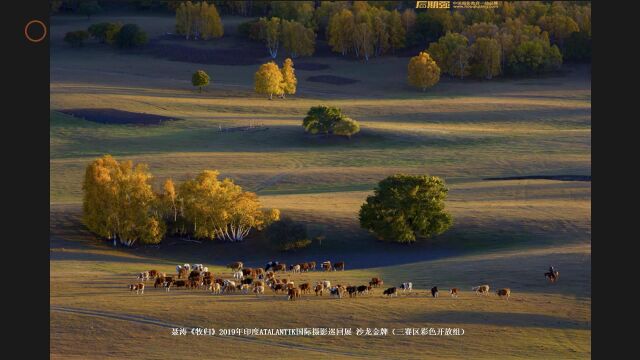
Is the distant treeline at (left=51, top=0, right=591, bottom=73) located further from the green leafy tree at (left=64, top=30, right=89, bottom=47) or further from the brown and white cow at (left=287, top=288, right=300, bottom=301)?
the brown and white cow at (left=287, top=288, right=300, bottom=301)

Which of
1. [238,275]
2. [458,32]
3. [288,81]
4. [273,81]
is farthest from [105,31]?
[238,275]

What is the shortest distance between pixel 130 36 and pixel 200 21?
13.8m

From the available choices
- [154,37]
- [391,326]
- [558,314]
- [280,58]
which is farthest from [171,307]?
[154,37]

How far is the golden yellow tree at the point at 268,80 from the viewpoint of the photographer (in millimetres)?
139500

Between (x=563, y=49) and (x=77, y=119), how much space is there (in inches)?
3409

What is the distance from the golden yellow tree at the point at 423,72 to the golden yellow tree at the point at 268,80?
22068mm

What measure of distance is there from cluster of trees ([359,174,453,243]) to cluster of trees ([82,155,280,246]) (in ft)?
21.9

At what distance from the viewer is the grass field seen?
41000 millimetres

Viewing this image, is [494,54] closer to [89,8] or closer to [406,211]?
[89,8]

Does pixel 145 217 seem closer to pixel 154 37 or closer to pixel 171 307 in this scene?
pixel 171 307

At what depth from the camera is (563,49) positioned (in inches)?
6703

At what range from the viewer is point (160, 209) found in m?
71.9

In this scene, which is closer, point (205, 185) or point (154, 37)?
point (205, 185)

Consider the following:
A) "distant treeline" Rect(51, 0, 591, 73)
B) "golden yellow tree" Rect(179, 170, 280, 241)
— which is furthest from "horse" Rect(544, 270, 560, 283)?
"distant treeline" Rect(51, 0, 591, 73)
